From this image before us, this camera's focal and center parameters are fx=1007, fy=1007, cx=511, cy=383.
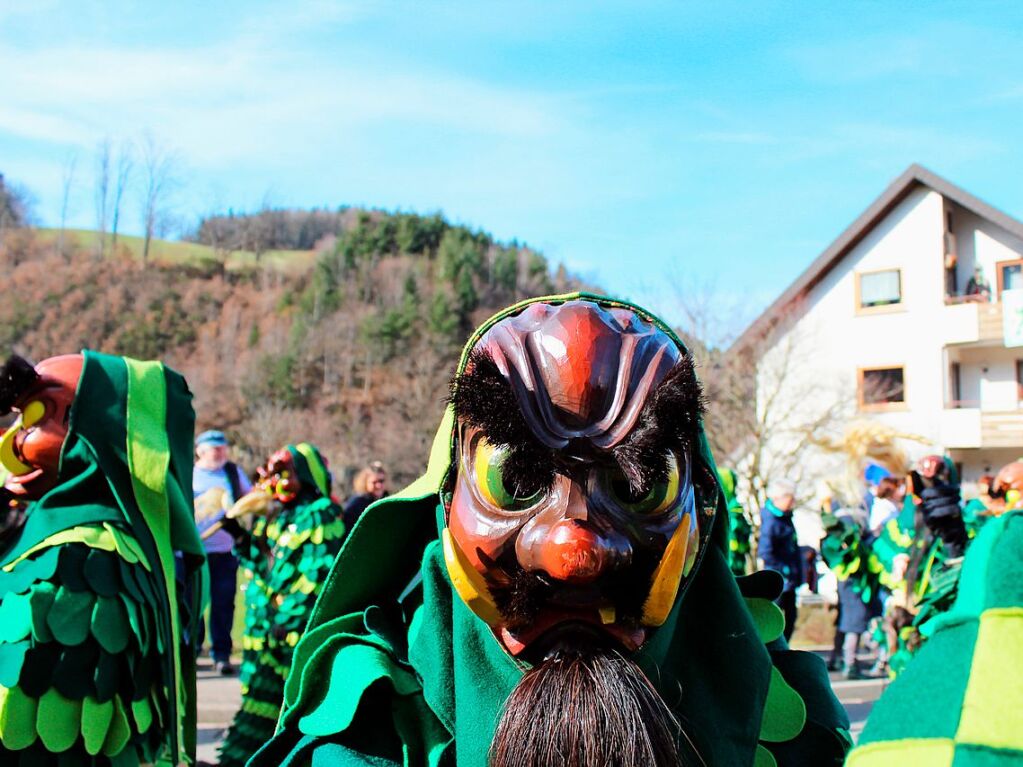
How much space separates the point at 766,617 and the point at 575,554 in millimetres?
790

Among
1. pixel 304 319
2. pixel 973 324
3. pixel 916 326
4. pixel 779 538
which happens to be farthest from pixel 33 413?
pixel 304 319

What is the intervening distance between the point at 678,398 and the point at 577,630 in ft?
1.23

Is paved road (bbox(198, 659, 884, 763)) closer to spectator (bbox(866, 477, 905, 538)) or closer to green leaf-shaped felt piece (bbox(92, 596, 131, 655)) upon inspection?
spectator (bbox(866, 477, 905, 538))

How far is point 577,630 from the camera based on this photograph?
4.84ft

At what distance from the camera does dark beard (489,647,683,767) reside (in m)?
1.39

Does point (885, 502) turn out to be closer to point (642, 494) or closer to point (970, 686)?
point (642, 494)

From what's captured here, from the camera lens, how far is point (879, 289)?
27328 mm

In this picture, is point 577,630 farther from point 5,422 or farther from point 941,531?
point 941,531

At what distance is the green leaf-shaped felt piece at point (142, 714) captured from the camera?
3.32 m

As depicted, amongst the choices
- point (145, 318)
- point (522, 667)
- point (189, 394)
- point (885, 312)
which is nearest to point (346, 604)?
point (522, 667)

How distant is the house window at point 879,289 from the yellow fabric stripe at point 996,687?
27950 millimetres

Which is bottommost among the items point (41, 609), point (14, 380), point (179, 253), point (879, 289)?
point (41, 609)

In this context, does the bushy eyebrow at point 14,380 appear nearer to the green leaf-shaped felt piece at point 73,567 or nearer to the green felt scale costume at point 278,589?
the green leaf-shaped felt piece at point 73,567

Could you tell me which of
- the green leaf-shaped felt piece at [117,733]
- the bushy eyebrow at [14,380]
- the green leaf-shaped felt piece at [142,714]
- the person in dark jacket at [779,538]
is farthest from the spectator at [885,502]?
the bushy eyebrow at [14,380]
